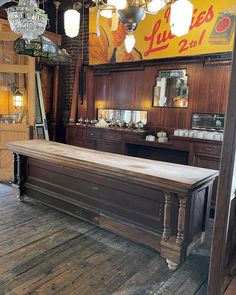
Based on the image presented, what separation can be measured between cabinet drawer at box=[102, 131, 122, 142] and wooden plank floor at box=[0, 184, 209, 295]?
1986 millimetres

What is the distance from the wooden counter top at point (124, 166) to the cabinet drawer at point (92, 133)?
1550 millimetres

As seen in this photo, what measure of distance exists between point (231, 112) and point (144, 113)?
3.32m

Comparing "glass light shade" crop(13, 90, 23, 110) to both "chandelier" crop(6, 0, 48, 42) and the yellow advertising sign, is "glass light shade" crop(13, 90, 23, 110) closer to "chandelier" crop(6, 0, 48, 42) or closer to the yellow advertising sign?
the yellow advertising sign

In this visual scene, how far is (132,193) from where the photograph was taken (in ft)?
8.50

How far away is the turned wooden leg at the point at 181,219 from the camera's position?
222 centimetres

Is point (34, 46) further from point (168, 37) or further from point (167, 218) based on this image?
point (167, 218)

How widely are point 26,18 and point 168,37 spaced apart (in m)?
2.38

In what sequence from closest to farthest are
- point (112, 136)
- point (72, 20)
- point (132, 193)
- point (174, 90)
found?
point (132, 193)
point (72, 20)
point (174, 90)
point (112, 136)

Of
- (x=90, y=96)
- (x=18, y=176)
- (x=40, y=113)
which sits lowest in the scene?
(x=18, y=176)

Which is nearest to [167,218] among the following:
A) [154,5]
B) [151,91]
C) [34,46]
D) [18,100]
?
[154,5]

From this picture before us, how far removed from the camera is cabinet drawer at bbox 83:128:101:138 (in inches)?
200

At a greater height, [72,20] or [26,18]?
[72,20]

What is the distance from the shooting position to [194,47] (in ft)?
13.0

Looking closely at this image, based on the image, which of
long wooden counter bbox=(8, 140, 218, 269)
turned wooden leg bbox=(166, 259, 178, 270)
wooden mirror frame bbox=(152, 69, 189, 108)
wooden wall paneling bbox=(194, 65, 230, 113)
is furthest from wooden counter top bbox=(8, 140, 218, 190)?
wooden mirror frame bbox=(152, 69, 189, 108)
